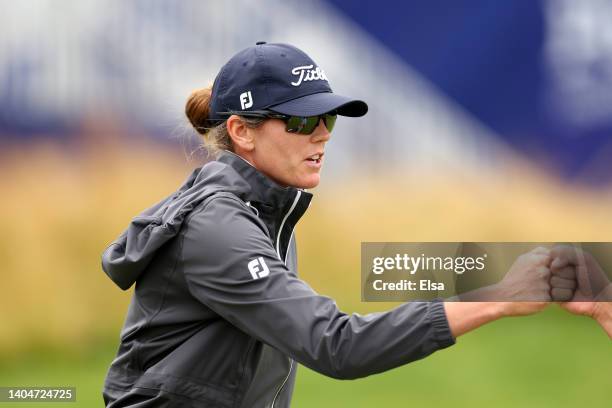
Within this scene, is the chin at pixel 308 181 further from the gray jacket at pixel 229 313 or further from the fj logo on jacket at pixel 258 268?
the fj logo on jacket at pixel 258 268

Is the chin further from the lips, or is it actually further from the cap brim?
the cap brim

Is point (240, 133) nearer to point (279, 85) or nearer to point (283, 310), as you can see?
point (279, 85)

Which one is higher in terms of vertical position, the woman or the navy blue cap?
the navy blue cap

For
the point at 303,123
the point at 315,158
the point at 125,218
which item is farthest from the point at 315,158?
the point at 125,218

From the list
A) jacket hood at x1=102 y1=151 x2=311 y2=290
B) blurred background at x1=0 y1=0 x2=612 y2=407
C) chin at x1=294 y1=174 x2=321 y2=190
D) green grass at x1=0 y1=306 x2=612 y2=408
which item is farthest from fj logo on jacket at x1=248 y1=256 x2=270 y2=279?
green grass at x1=0 y1=306 x2=612 y2=408

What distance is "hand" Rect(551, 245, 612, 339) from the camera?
1604 millimetres

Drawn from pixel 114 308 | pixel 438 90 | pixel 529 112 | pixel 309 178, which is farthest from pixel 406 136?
pixel 309 178

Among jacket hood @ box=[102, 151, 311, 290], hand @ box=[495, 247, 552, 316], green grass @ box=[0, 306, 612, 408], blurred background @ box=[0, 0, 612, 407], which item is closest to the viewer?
hand @ box=[495, 247, 552, 316]

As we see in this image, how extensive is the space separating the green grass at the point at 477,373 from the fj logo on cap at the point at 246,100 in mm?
2310

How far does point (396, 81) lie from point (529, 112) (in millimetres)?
548

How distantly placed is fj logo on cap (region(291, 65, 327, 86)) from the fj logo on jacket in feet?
1.38

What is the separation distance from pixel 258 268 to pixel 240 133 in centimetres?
42

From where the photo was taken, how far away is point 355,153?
399 cm

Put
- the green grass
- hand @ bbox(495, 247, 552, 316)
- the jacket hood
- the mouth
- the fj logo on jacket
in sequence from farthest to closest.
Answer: the green grass
the mouth
the jacket hood
the fj logo on jacket
hand @ bbox(495, 247, 552, 316)
